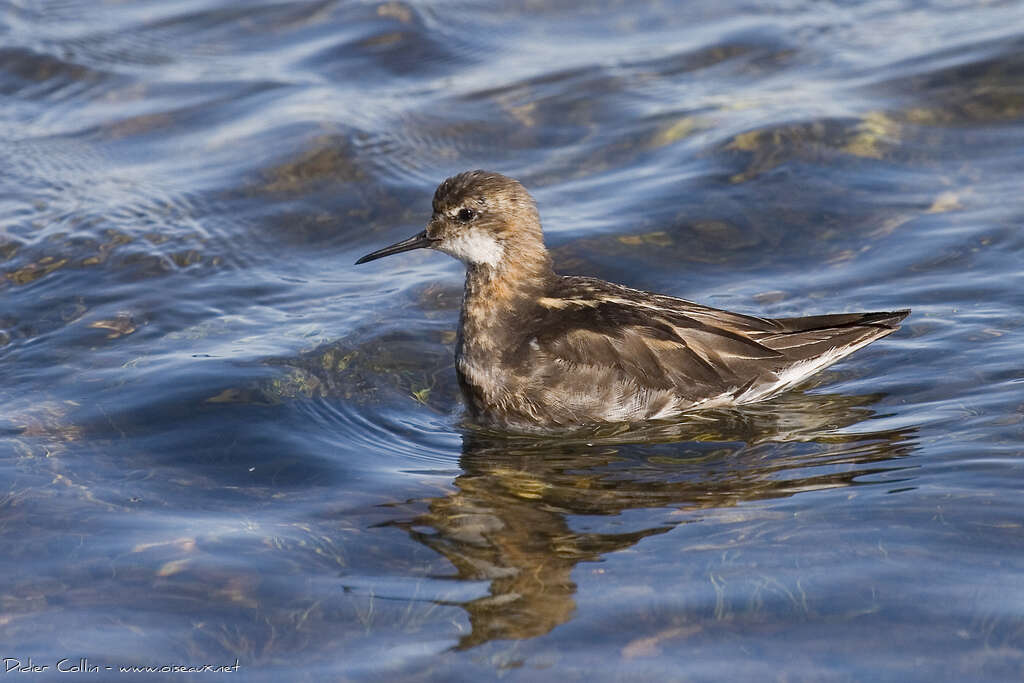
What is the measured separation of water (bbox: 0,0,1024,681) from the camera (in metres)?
5.74

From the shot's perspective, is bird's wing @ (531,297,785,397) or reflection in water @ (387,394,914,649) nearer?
reflection in water @ (387,394,914,649)

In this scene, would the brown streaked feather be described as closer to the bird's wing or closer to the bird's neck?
the bird's wing

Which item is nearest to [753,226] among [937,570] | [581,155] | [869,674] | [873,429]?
[581,155]

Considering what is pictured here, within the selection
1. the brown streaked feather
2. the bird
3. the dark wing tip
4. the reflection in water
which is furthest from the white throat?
the dark wing tip

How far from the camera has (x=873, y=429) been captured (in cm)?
746

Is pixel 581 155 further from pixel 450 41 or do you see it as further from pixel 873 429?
pixel 873 429

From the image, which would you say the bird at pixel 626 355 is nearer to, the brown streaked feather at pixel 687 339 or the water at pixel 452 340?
the brown streaked feather at pixel 687 339

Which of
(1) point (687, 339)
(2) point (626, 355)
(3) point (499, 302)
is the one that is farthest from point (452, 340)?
(1) point (687, 339)

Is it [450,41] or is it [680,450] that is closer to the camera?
[680,450]

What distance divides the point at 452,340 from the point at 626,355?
1632 mm

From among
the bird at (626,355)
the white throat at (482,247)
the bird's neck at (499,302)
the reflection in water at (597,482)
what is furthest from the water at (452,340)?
the white throat at (482,247)

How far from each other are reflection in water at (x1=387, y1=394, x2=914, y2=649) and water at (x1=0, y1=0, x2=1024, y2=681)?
27mm

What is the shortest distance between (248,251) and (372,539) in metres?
4.52

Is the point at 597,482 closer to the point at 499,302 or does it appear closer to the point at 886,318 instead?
the point at 499,302
